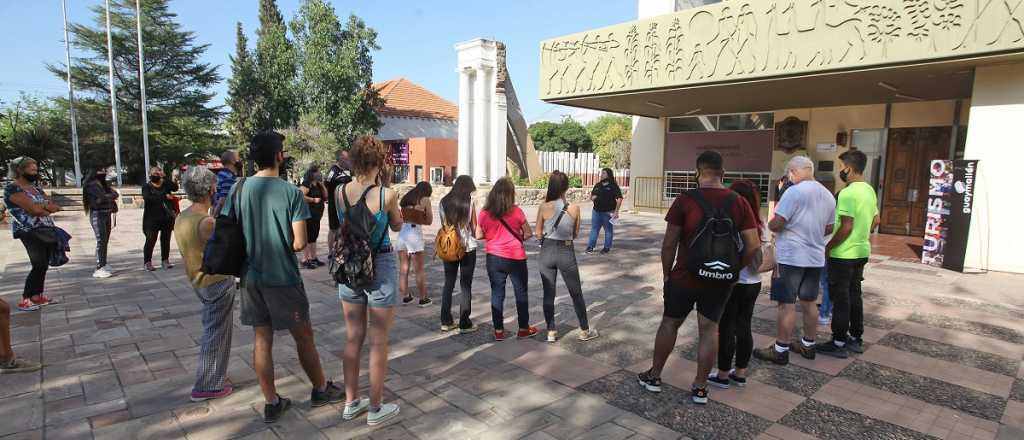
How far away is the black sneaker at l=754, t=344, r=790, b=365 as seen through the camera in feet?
13.6

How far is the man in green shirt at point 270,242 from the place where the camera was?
2.94 meters

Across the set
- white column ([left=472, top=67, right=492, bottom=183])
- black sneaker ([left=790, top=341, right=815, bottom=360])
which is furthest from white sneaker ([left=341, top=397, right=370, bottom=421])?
white column ([left=472, top=67, right=492, bottom=183])

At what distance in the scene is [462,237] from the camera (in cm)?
484

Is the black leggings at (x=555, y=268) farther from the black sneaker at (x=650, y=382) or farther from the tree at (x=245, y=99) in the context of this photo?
the tree at (x=245, y=99)

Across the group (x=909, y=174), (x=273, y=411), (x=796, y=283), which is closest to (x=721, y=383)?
(x=796, y=283)

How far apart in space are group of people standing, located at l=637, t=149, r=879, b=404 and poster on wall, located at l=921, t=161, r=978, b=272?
541 centimetres

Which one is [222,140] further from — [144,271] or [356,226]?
[356,226]

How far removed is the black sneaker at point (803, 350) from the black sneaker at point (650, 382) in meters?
1.46

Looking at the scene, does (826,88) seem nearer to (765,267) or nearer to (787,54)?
(787,54)

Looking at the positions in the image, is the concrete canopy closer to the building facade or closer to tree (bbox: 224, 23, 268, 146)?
the building facade

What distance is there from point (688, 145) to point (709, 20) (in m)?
6.56

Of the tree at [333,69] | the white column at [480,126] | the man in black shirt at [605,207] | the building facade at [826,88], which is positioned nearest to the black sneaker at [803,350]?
the man in black shirt at [605,207]

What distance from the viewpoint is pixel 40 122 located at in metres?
32.6

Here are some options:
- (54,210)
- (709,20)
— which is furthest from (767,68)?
(54,210)
